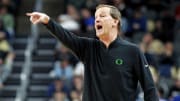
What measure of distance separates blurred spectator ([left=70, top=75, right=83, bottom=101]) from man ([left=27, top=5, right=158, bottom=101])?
561 cm

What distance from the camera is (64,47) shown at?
445 inches

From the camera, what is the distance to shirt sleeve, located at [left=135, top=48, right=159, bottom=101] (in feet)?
13.9

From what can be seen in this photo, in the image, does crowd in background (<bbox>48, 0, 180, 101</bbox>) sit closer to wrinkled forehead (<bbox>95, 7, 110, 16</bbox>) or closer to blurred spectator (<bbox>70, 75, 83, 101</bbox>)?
blurred spectator (<bbox>70, 75, 83, 101</bbox>)

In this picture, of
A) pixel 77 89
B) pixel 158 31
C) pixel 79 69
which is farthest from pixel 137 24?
pixel 77 89

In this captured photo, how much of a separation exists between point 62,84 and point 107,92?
243 inches

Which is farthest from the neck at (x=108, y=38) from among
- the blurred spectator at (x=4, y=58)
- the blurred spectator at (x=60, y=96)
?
the blurred spectator at (x=4, y=58)

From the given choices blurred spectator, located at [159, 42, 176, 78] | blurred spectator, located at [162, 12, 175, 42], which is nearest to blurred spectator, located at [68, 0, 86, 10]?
blurred spectator, located at [162, 12, 175, 42]

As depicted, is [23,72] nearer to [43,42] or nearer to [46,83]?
[46,83]

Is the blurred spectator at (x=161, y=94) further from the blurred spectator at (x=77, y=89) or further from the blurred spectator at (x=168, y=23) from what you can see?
the blurred spectator at (x=168, y=23)

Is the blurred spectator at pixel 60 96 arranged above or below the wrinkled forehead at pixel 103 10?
Answer: below

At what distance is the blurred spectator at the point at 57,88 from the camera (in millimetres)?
10281

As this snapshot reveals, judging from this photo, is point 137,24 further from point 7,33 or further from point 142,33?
point 7,33

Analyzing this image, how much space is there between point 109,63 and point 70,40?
375 mm

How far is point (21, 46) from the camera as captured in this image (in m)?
12.5
